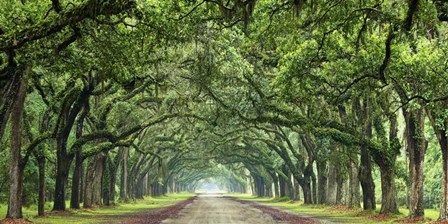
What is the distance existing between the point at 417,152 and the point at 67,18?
18.3 metres

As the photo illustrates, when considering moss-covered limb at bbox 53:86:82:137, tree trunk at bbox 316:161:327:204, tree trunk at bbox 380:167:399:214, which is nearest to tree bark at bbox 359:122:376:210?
tree trunk at bbox 380:167:399:214

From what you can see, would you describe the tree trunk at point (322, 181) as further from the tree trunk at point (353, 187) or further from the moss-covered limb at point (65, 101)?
the moss-covered limb at point (65, 101)

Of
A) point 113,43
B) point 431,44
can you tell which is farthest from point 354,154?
point 113,43

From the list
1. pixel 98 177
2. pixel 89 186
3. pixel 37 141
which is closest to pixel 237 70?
pixel 37 141

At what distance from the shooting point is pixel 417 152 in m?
23.7

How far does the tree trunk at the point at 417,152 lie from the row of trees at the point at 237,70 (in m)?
0.06

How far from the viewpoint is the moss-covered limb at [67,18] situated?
10102 millimetres

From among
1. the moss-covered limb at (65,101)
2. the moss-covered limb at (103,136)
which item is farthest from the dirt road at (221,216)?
the moss-covered limb at (65,101)

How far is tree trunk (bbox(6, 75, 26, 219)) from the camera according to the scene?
21.0 m

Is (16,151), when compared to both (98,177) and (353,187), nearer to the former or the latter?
(98,177)

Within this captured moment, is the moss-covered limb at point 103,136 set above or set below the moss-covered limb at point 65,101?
below

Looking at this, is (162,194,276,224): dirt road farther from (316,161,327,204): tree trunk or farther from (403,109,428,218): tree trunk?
(316,161,327,204): tree trunk

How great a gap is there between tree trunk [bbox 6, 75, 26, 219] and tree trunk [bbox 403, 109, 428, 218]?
1701 cm

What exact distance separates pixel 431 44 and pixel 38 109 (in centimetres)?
2352
